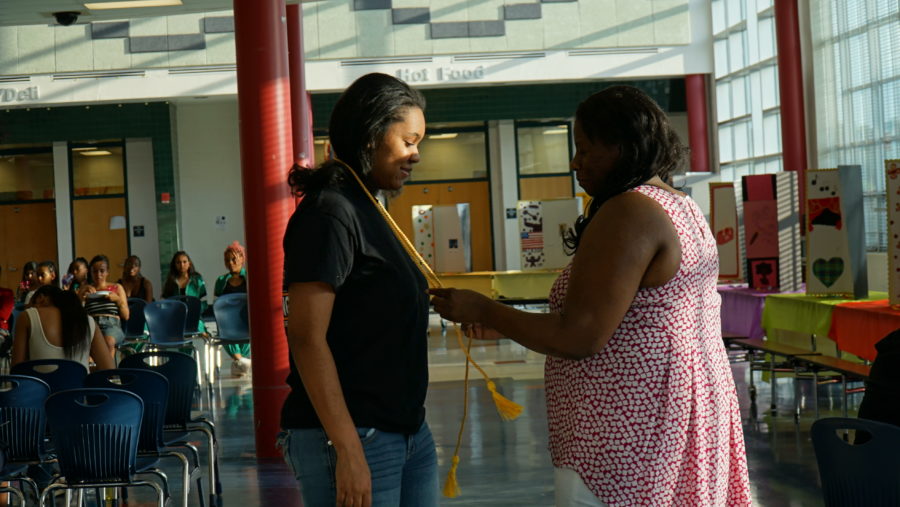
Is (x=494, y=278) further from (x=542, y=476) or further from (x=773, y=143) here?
(x=542, y=476)

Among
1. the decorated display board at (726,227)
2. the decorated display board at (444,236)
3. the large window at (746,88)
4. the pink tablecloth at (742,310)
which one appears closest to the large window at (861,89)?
the decorated display board at (726,227)

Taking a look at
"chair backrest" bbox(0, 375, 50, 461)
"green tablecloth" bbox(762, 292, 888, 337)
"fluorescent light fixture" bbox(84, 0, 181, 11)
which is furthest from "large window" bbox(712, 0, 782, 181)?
"chair backrest" bbox(0, 375, 50, 461)

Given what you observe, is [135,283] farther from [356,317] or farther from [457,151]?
[356,317]

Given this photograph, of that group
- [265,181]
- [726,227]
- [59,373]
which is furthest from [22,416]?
[726,227]

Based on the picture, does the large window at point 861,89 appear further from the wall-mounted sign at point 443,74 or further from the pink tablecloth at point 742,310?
the wall-mounted sign at point 443,74

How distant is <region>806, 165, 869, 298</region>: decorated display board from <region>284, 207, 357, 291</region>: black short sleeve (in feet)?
21.5

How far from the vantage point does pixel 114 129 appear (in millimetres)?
20750

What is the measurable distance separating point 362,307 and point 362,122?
0.36 meters

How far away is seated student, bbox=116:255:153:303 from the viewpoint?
1209 centimetres

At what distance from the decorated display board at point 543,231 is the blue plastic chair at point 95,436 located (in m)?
10.5

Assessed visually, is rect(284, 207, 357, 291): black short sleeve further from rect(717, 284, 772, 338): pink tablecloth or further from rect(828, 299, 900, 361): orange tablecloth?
rect(717, 284, 772, 338): pink tablecloth

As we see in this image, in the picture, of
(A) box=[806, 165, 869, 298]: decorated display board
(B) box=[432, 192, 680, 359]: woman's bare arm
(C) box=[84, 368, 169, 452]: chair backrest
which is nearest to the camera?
(B) box=[432, 192, 680, 359]: woman's bare arm

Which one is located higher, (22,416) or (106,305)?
(106,305)

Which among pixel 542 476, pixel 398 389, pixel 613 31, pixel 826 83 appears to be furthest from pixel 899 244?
pixel 613 31
